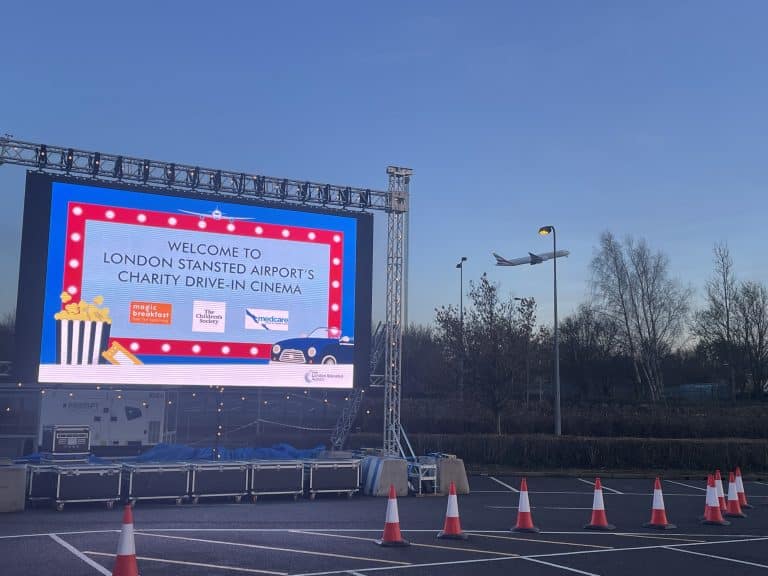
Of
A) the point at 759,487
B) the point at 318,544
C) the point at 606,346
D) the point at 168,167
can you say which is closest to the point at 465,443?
the point at 759,487

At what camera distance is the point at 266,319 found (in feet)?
71.1

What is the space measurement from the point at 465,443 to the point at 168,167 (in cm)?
1513

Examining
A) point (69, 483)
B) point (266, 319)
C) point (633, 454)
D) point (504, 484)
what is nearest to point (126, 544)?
point (69, 483)

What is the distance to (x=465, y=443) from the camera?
98.1 feet

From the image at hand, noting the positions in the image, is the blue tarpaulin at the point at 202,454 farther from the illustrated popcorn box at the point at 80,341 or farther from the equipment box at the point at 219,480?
the illustrated popcorn box at the point at 80,341

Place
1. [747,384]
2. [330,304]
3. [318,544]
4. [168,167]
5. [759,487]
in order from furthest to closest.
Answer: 1. [747,384]
2. [759,487]
3. [330,304]
4. [168,167]
5. [318,544]

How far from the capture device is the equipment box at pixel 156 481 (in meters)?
17.6

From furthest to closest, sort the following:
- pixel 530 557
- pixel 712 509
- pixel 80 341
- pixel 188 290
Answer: pixel 188 290
pixel 80 341
pixel 712 509
pixel 530 557

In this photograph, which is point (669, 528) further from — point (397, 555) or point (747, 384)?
point (747, 384)

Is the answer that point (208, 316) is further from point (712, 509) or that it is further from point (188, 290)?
point (712, 509)

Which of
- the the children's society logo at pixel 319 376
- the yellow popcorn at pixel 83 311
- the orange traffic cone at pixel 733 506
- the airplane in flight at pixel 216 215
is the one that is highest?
the airplane in flight at pixel 216 215

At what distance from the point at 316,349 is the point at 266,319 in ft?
5.43

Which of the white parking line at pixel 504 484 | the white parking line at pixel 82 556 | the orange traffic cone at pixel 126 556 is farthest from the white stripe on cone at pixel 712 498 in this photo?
the orange traffic cone at pixel 126 556

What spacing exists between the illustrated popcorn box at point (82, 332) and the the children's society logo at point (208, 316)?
2110 millimetres
